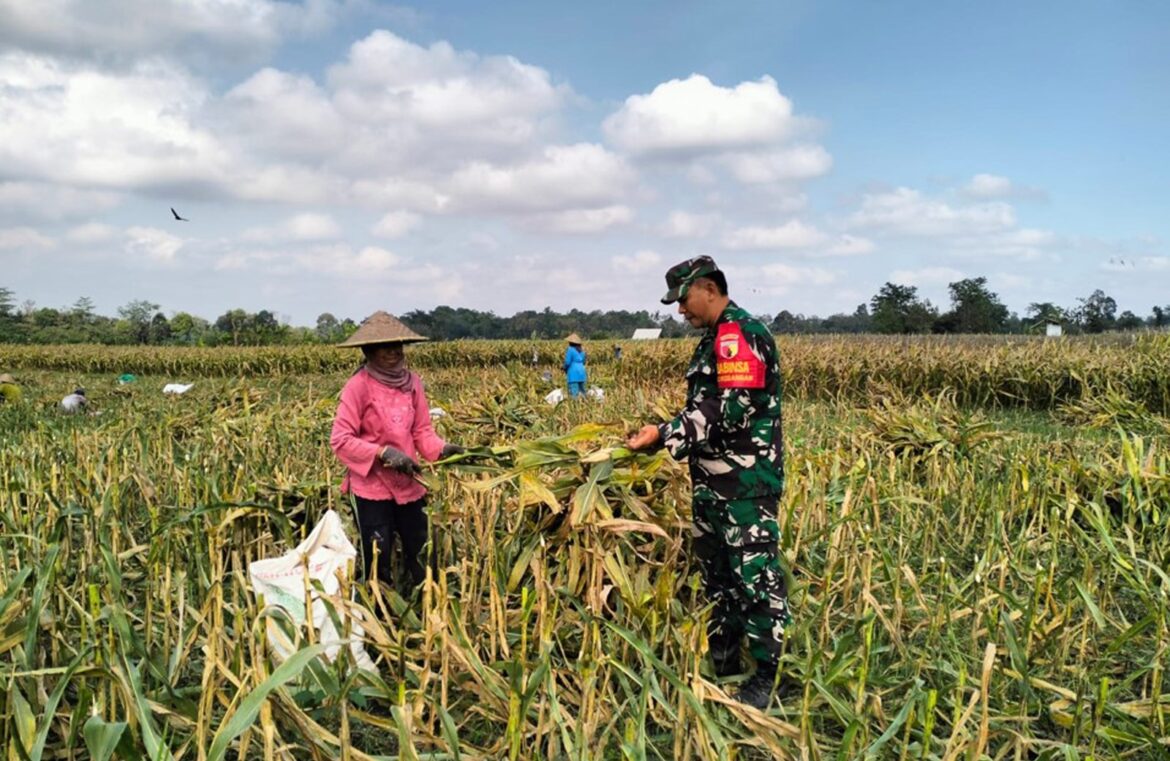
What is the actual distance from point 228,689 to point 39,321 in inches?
2715

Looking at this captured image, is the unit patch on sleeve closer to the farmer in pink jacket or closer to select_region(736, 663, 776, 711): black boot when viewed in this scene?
select_region(736, 663, 776, 711): black boot

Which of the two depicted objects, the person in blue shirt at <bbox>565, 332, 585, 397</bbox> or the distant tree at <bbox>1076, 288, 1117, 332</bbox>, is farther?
the distant tree at <bbox>1076, 288, 1117, 332</bbox>

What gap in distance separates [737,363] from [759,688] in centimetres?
114

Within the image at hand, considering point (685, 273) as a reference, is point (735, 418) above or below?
below

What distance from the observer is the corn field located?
196cm

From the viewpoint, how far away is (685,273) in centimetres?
261

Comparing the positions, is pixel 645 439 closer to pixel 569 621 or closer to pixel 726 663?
pixel 569 621

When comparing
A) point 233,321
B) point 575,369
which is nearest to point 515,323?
point 233,321

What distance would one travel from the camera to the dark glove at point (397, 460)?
2.91m

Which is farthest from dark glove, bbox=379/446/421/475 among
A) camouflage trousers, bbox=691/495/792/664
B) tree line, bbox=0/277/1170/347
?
tree line, bbox=0/277/1170/347

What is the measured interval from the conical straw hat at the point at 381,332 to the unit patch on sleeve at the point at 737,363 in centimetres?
126

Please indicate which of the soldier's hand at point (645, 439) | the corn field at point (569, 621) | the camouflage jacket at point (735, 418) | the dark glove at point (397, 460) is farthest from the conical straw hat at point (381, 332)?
the camouflage jacket at point (735, 418)

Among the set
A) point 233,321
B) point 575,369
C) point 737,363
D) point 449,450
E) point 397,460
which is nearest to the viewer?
point 737,363

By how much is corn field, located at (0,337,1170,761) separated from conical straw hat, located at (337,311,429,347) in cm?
56
